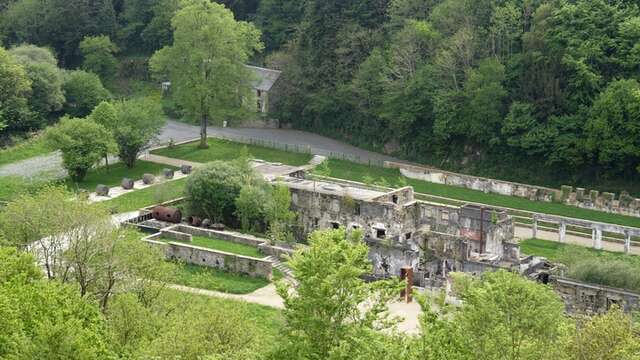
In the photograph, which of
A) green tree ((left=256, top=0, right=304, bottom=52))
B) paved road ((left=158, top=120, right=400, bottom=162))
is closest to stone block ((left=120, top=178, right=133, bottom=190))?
paved road ((left=158, top=120, right=400, bottom=162))

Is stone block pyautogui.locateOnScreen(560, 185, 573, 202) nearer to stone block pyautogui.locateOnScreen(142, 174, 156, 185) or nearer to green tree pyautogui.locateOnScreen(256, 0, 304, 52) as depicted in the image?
stone block pyautogui.locateOnScreen(142, 174, 156, 185)

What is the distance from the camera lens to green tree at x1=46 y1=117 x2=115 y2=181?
73.2 m

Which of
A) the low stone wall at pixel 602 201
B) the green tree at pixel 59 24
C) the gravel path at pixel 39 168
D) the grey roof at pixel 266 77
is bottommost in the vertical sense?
the low stone wall at pixel 602 201

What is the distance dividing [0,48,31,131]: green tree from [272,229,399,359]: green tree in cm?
5737

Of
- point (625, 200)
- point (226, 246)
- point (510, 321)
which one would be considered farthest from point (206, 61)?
point (510, 321)

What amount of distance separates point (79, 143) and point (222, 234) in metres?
16.2

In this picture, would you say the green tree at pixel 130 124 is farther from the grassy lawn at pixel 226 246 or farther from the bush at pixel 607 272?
the bush at pixel 607 272

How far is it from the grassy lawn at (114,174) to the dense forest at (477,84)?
42.3 feet

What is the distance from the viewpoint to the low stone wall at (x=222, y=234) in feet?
201

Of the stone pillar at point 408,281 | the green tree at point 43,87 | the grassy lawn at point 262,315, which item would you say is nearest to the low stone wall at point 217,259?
the grassy lawn at point 262,315

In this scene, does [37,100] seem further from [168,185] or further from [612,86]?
[612,86]

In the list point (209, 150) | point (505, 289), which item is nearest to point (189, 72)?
point (209, 150)

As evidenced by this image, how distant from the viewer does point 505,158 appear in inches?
3081

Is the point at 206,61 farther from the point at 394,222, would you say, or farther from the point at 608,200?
the point at 608,200
